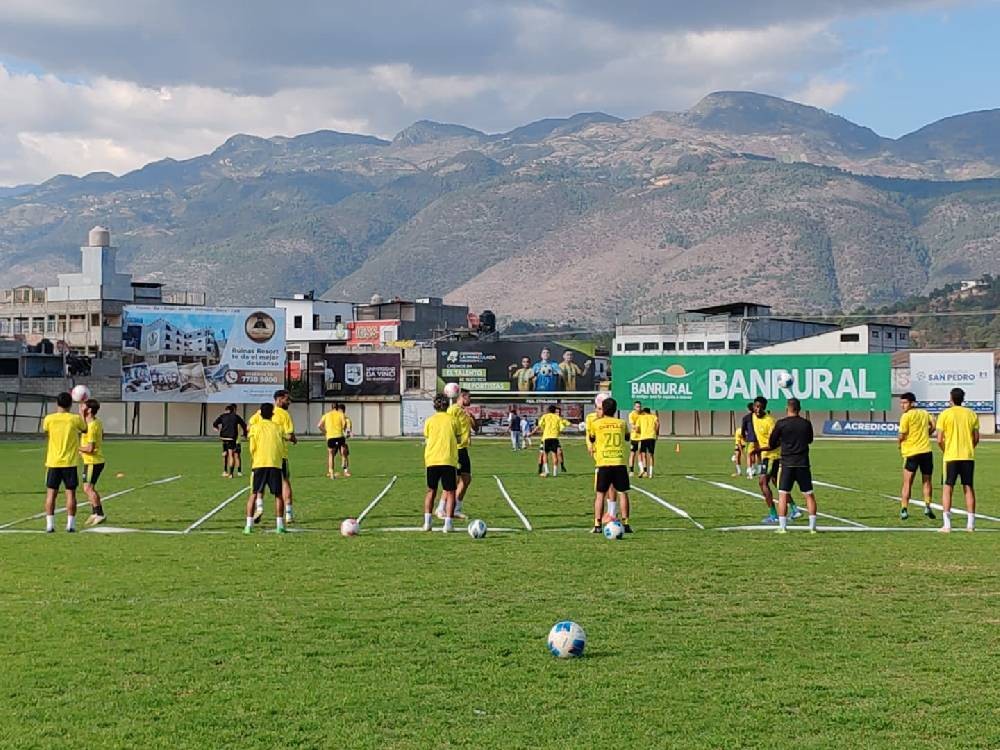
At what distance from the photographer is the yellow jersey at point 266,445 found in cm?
1961

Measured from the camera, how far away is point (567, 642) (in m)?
10.4

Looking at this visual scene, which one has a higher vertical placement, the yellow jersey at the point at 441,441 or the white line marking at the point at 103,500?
the yellow jersey at the point at 441,441

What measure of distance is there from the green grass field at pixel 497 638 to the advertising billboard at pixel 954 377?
6401cm

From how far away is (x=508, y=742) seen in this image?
26.6 ft

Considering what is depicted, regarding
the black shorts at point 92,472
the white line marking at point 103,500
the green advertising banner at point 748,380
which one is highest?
the green advertising banner at point 748,380

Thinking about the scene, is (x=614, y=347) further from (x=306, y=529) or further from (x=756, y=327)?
(x=306, y=529)

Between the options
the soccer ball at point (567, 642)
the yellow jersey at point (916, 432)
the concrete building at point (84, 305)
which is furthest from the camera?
the concrete building at point (84, 305)

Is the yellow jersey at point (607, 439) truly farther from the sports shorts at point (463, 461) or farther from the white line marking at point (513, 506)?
the sports shorts at point (463, 461)

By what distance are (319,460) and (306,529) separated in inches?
1058

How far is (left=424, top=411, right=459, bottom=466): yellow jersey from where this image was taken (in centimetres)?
1986

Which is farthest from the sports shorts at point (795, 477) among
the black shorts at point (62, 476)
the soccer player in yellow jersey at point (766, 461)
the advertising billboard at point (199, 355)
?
the advertising billboard at point (199, 355)

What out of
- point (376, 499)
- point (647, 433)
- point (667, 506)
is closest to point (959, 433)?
point (667, 506)

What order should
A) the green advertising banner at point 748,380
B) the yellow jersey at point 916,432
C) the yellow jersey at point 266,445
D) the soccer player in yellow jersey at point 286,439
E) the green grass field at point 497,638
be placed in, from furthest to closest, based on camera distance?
1. the green advertising banner at point 748,380
2. the yellow jersey at point 916,432
3. the soccer player in yellow jersey at point 286,439
4. the yellow jersey at point 266,445
5. the green grass field at point 497,638

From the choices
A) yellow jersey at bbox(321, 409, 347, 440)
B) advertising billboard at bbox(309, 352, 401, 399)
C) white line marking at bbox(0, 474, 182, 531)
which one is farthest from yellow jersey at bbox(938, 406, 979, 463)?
advertising billboard at bbox(309, 352, 401, 399)
